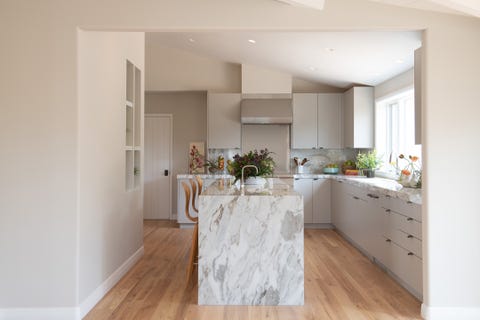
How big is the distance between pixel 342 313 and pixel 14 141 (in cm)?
282

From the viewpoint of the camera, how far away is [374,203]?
13.2 feet

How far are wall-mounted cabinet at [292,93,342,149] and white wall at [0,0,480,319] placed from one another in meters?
3.57

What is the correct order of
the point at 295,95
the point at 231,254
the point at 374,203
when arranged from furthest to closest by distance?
the point at 295,95 < the point at 374,203 < the point at 231,254

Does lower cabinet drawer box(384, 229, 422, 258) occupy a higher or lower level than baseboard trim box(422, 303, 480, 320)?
higher

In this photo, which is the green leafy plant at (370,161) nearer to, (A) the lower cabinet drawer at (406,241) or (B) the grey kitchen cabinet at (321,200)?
(B) the grey kitchen cabinet at (321,200)

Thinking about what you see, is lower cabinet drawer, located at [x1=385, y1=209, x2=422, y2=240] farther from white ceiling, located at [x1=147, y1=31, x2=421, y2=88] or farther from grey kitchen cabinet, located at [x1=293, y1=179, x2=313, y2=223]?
grey kitchen cabinet, located at [x1=293, y1=179, x2=313, y2=223]

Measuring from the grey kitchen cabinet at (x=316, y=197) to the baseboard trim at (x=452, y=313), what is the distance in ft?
11.0

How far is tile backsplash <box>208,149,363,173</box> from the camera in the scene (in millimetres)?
6570

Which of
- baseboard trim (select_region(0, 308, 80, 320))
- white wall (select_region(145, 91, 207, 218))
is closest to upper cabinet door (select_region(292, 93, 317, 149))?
white wall (select_region(145, 91, 207, 218))

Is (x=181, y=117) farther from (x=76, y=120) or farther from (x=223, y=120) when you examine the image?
(x=76, y=120)

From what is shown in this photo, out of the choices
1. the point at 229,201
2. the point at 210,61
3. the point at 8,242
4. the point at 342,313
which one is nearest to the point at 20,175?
the point at 8,242

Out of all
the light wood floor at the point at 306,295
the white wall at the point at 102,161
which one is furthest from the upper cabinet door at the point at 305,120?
the white wall at the point at 102,161

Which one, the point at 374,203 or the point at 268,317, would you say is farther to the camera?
the point at 374,203

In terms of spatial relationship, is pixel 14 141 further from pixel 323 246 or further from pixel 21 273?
pixel 323 246
